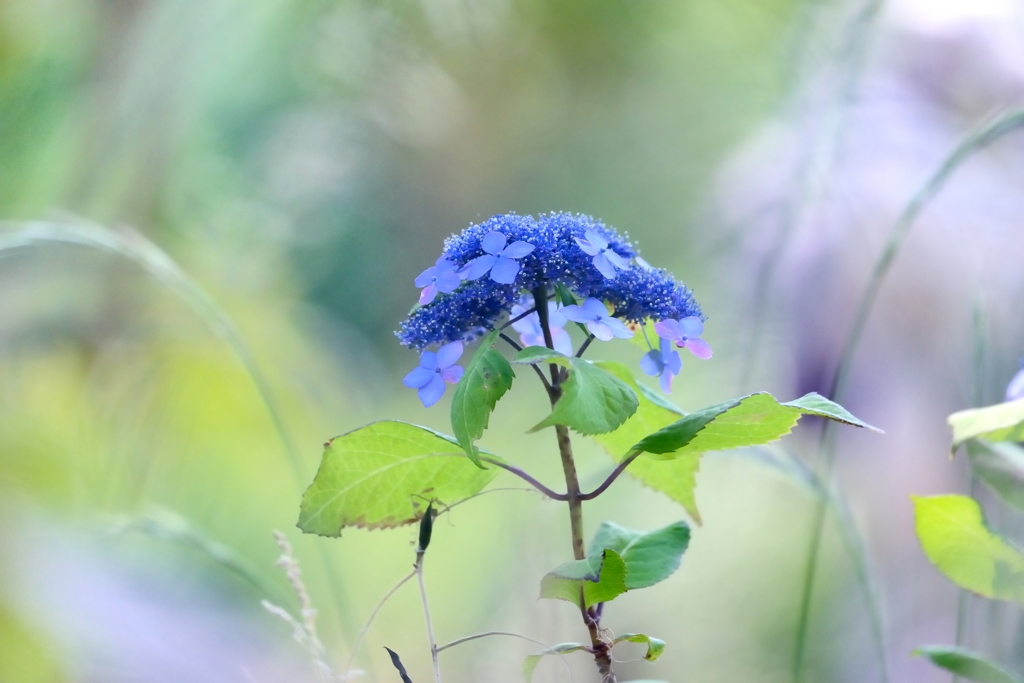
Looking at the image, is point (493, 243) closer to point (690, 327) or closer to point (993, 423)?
point (690, 327)

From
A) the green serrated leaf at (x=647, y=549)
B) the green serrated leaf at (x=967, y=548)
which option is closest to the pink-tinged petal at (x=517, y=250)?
the green serrated leaf at (x=647, y=549)

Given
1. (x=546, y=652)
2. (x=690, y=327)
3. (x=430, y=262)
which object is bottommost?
(x=546, y=652)

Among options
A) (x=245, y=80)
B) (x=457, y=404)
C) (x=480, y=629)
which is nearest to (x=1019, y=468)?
(x=457, y=404)

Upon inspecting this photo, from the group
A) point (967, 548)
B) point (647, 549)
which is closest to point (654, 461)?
point (647, 549)

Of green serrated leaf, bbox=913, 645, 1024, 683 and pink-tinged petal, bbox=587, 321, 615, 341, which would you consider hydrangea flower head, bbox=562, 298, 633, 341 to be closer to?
pink-tinged petal, bbox=587, 321, 615, 341

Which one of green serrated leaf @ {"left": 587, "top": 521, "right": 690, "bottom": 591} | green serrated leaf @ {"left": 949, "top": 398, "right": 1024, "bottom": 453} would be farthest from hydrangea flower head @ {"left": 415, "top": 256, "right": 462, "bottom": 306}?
green serrated leaf @ {"left": 949, "top": 398, "right": 1024, "bottom": 453}

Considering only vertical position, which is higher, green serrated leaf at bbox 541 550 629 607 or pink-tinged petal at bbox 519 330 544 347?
pink-tinged petal at bbox 519 330 544 347

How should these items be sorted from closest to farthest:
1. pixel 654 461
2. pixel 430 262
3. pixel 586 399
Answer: pixel 586 399
pixel 654 461
pixel 430 262
